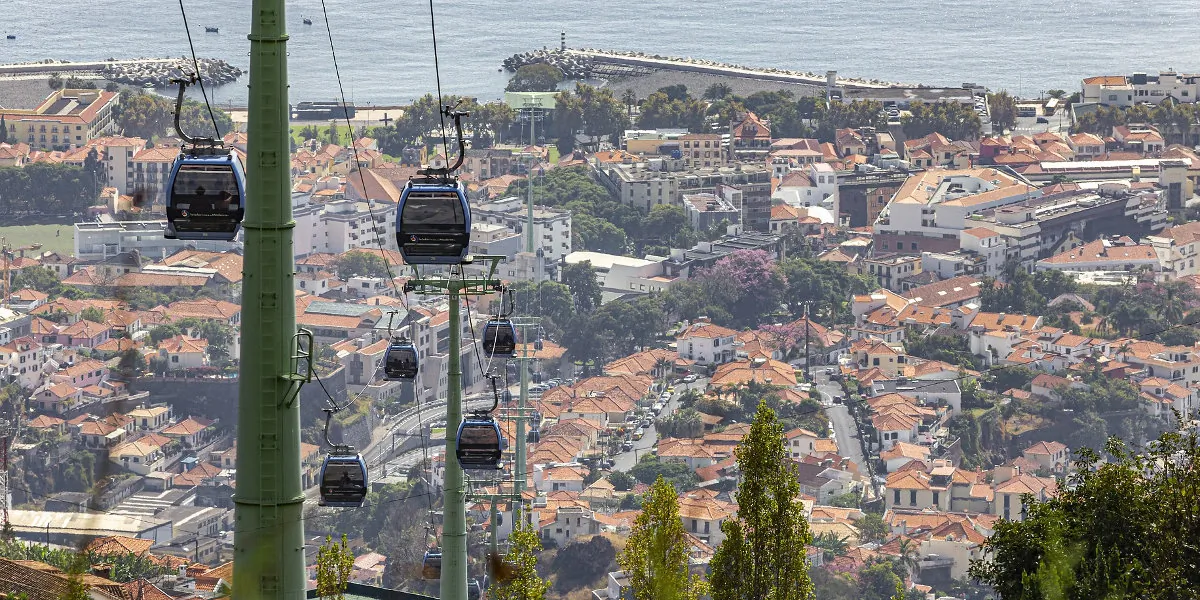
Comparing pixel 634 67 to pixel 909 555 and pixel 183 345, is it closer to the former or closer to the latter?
pixel 183 345

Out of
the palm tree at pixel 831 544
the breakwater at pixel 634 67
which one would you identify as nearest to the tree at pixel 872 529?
the palm tree at pixel 831 544

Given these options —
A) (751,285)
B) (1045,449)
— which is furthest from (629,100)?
(1045,449)

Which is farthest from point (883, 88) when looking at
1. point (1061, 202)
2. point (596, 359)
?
point (596, 359)

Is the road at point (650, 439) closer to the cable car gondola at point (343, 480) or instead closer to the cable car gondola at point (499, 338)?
the cable car gondola at point (499, 338)

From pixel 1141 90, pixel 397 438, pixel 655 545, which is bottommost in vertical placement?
pixel 397 438

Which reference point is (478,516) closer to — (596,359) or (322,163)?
(596,359)

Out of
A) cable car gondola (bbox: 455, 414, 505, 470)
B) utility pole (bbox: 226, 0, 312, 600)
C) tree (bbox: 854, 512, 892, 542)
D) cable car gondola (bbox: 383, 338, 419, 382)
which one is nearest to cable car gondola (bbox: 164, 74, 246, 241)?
utility pole (bbox: 226, 0, 312, 600)
